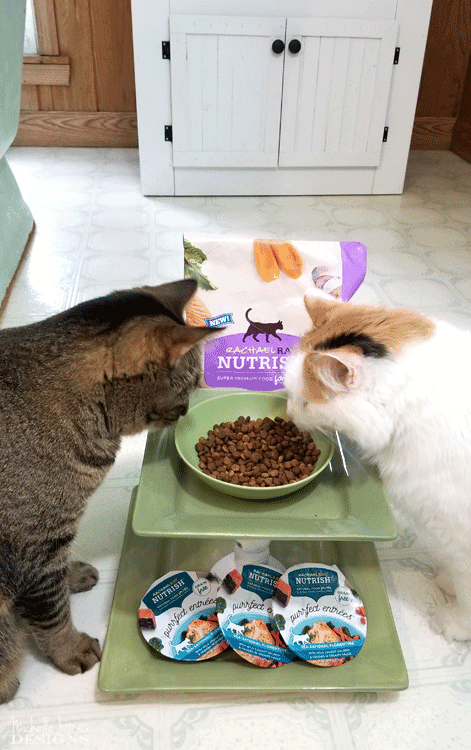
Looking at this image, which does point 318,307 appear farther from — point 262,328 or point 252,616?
point 252,616

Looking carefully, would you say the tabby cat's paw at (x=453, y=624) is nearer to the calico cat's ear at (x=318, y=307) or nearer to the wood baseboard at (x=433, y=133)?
the calico cat's ear at (x=318, y=307)

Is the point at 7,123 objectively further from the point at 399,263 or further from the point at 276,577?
the point at 276,577

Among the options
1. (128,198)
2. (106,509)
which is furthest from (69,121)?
(106,509)

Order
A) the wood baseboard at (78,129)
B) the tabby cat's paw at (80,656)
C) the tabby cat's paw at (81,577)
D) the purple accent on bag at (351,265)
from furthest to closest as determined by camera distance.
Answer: the wood baseboard at (78,129), the purple accent on bag at (351,265), the tabby cat's paw at (81,577), the tabby cat's paw at (80,656)

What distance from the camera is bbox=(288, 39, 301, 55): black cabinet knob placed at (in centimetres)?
226

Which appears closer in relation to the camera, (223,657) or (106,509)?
(223,657)

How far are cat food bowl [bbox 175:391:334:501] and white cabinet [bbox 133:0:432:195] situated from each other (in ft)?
5.48

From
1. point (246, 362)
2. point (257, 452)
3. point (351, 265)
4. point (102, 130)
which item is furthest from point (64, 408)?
A: point (102, 130)

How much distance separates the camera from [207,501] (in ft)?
3.02

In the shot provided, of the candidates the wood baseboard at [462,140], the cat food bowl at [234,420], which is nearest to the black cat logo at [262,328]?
the cat food bowl at [234,420]

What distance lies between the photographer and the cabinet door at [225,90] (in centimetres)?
223

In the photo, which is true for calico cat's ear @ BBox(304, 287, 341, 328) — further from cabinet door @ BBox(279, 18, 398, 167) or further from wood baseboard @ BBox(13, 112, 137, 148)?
wood baseboard @ BBox(13, 112, 137, 148)

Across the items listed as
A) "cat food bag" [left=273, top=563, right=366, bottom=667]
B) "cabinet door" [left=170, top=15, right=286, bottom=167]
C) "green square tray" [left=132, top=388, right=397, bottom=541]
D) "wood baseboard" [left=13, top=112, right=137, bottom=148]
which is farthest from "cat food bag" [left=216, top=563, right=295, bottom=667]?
"wood baseboard" [left=13, top=112, right=137, bottom=148]

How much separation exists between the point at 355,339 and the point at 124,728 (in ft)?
2.20
